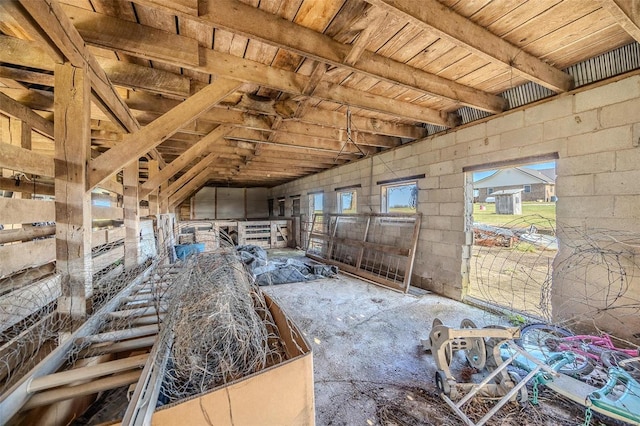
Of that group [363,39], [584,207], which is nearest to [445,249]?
[584,207]

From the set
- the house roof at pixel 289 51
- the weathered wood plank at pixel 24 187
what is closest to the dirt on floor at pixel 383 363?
the house roof at pixel 289 51

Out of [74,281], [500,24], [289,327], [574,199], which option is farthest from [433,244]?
[74,281]

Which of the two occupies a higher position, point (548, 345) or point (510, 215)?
point (510, 215)

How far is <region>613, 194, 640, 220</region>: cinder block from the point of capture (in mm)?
2076

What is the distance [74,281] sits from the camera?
5.21 ft

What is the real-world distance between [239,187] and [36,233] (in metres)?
9.19

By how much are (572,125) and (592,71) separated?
1.56ft

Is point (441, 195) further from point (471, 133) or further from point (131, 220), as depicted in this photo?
point (131, 220)

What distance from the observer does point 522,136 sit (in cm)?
282

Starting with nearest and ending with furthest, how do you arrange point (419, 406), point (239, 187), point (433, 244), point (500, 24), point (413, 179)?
point (419, 406) < point (500, 24) < point (433, 244) < point (413, 179) < point (239, 187)

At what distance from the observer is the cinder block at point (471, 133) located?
321cm

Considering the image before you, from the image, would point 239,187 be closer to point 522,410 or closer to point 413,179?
point 413,179

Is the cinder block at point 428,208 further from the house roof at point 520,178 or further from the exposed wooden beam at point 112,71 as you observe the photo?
the exposed wooden beam at point 112,71

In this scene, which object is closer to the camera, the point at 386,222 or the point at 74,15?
the point at 74,15
